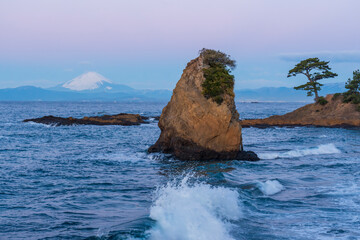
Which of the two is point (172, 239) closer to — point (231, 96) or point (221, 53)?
point (231, 96)

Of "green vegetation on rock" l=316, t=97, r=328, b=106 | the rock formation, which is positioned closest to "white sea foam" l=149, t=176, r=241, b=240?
the rock formation

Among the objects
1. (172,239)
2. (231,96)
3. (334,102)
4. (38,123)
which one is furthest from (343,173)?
(38,123)

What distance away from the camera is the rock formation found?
56.8 metres

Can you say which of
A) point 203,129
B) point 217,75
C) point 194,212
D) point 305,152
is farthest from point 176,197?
point 305,152

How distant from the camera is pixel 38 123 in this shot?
215 ft

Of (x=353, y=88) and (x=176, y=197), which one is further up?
(x=353, y=88)

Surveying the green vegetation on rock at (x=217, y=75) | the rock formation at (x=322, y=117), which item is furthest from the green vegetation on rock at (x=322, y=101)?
the green vegetation on rock at (x=217, y=75)

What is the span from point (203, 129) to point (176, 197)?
11.1m

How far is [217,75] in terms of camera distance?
2841cm

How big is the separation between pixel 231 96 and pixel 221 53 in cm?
361

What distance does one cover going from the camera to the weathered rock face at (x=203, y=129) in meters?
26.6

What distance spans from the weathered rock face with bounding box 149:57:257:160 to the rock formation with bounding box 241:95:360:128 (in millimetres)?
32480

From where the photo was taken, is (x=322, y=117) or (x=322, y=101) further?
(x=322, y=101)

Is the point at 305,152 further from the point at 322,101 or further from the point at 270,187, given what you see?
the point at 322,101
